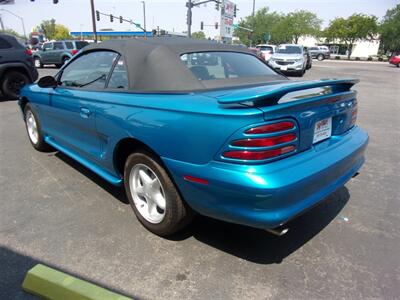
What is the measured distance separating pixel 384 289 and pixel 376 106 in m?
A: 8.28

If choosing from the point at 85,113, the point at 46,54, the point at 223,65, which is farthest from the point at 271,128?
the point at 46,54

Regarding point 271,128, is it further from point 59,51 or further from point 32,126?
point 59,51

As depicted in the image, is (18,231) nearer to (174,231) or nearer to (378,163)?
(174,231)

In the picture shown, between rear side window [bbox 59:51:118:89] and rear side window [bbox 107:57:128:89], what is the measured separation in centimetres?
11

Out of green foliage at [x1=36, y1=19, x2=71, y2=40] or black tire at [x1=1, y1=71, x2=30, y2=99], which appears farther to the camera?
green foliage at [x1=36, y1=19, x2=71, y2=40]

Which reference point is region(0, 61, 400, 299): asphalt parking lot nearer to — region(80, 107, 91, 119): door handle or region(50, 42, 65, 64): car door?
region(80, 107, 91, 119): door handle

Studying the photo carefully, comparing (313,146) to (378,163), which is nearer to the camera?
(313,146)

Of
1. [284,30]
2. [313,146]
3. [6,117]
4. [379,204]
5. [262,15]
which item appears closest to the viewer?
[313,146]

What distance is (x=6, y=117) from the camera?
7355 mm

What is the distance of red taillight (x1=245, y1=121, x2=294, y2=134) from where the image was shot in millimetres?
1982

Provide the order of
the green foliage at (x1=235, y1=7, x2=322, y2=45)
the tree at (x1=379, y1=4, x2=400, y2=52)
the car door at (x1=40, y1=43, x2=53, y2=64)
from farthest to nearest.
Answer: the green foliage at (x1=235, y1=7, x2=322, y2=45) < the tree at (x1=379, y1=4, x2=400, y2=52) < the car door at (x1=40, y1=43, x2=53, y2=64)

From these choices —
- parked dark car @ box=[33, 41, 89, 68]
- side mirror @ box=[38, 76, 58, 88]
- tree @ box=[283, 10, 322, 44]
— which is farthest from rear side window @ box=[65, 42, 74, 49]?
tree @ box=[283, 10, 322, 44]

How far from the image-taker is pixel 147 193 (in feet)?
9.20

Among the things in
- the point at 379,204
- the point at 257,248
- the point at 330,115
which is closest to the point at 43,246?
the point at 257,248
